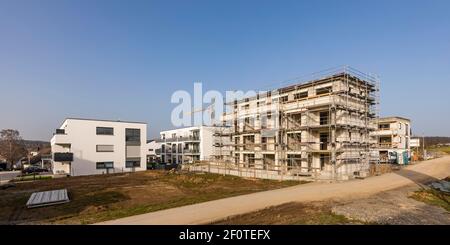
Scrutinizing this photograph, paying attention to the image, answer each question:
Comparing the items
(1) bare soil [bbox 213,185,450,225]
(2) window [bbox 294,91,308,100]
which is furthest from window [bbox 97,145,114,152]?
(1) bare soil [bbox 213,185,450,225]

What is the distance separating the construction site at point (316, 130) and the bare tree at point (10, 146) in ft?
135

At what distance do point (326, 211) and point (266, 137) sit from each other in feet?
75.0

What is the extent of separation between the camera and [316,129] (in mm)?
27953

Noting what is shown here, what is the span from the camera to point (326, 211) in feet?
38.7

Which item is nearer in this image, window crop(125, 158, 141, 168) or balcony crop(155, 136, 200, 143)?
window crop(125, 158, 141, 168)

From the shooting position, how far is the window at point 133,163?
40750mm

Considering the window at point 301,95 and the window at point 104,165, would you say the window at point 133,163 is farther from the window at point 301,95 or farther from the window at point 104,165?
the window at point 301,95

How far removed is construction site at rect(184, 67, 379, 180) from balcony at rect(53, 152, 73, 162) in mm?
20120

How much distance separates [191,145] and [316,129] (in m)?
36.2

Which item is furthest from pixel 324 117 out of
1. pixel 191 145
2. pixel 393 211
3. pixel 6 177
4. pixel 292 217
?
pixel 6 177

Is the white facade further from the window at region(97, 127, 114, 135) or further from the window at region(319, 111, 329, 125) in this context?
the window at region(319, 111, 329, 125)

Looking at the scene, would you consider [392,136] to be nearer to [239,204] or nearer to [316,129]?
[316,129]

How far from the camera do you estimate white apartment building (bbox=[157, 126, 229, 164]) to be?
57000 millimetres
